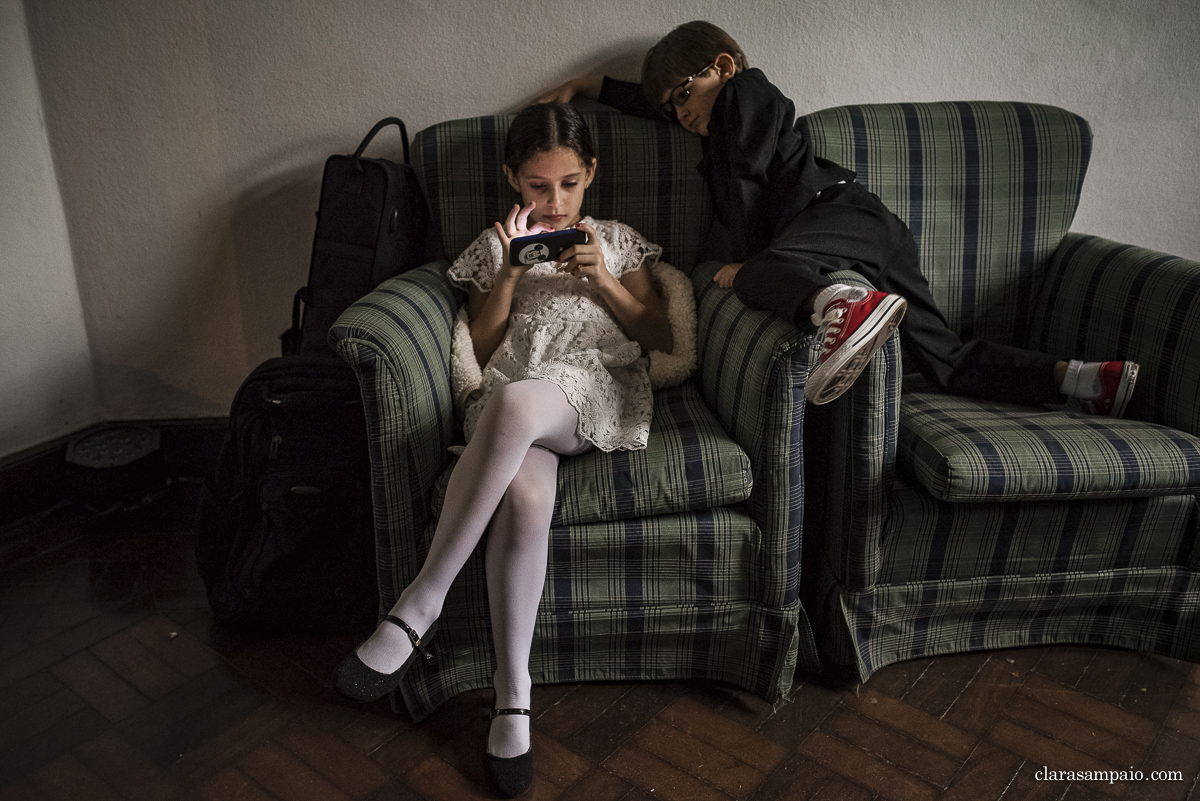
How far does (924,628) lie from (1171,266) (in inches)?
35.2

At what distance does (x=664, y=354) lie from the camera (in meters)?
1.68

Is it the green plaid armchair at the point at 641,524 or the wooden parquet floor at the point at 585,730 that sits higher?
the green plaid armchair at the point at 641,524

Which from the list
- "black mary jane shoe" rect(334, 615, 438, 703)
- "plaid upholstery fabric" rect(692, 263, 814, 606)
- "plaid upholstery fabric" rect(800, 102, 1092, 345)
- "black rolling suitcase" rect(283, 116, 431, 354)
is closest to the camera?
"black mary jane shoe" rect(334, 615, 438, 703)

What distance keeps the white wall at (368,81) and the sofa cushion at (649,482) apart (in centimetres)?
108

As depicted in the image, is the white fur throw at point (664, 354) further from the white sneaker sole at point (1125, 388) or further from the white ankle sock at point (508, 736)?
the white sneaker sole at point (1125, 388)

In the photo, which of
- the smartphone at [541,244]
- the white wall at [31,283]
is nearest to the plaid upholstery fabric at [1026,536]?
the smartphone at [541,244]

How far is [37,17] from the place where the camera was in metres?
1.90

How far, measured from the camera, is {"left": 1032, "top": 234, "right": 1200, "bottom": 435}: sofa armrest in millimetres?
1518

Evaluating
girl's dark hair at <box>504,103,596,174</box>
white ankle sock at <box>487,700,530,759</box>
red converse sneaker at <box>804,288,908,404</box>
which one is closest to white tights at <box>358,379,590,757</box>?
white ankle sock at <box>487,700,530,759</box>

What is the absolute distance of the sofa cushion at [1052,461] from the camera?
4.42ft

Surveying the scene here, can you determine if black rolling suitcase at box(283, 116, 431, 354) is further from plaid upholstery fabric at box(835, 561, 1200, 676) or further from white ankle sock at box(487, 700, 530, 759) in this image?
plaid upholstery fabric at box(835, 561, 1200, 676)

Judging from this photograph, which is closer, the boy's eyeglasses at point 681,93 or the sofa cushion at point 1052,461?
the sofa cushion at point 1052,461

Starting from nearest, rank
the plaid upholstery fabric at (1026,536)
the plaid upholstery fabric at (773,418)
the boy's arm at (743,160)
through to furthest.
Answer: the plaid upholstery fabric at (773,418) → the plaid upholstery fabric at (1026,536) → the boy's arm at (743,160)

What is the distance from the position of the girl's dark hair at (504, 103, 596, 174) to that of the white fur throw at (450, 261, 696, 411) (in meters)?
0.31
